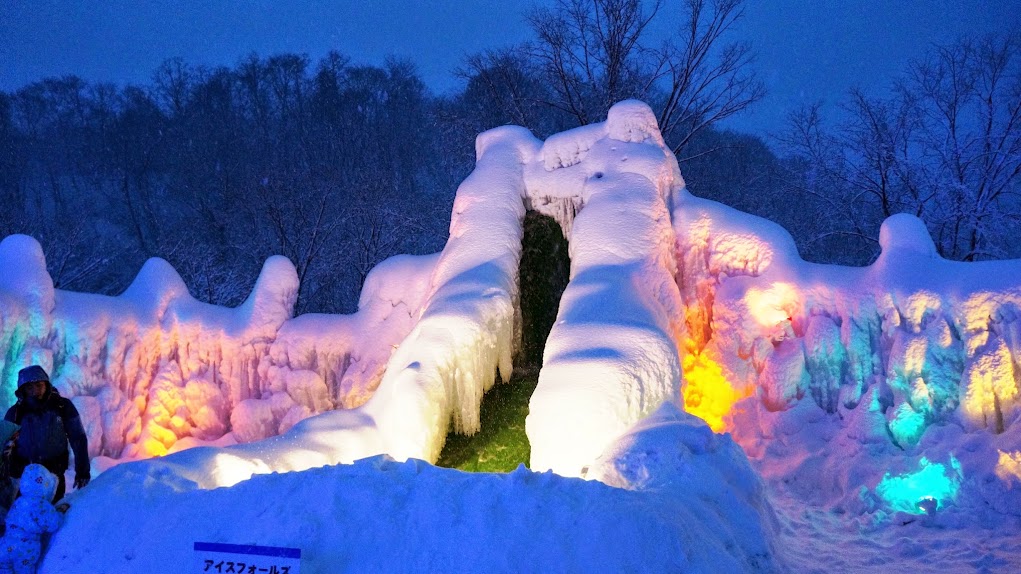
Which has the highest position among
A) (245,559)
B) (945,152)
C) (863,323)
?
(945,152)

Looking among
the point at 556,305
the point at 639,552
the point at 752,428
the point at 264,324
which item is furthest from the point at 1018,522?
the point at 264,324

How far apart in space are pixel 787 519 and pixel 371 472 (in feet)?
14.0

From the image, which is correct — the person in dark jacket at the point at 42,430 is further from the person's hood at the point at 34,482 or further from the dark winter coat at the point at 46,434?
the person's hood at the point at 34,482

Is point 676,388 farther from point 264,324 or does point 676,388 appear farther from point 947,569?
point 264,324

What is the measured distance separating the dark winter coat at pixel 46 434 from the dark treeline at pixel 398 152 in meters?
12.3

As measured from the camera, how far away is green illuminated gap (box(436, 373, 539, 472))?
23.9 feet

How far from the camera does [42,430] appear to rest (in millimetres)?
4441

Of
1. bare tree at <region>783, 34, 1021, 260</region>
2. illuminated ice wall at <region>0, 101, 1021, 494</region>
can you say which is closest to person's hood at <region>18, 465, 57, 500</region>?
illuminated ice wall at <region>0, 101, 1021, 494</region>

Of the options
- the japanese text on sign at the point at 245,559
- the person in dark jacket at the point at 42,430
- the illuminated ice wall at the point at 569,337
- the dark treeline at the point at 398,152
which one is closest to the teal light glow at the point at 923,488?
the illuminated ice wall at the point at 569,337

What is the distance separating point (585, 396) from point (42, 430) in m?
3.97

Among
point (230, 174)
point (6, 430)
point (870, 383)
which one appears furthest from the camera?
point (230, 174)

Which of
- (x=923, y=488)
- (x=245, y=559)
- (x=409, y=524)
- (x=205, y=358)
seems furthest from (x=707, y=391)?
(x=205, y=358)

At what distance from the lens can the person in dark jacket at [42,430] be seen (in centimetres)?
441

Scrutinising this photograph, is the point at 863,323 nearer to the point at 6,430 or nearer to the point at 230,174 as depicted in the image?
the point at 6,430
